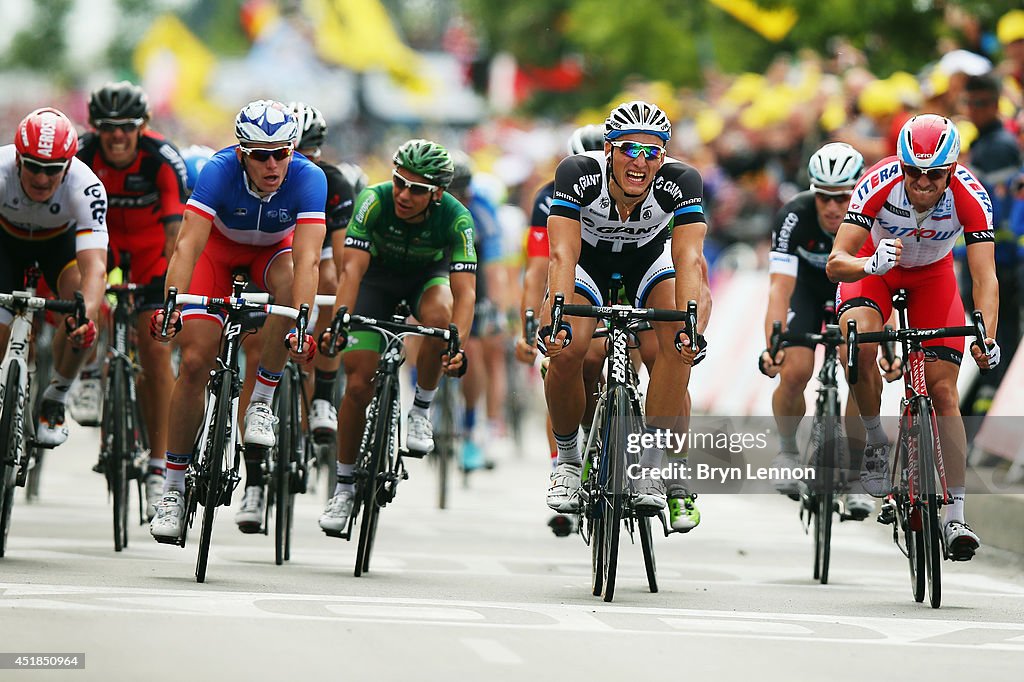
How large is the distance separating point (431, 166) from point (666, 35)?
25.5 m

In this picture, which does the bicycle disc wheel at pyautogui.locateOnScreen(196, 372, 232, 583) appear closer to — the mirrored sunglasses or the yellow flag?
the mirrored sunglasses

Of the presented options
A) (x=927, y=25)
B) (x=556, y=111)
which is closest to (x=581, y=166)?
(x=927, y=25)

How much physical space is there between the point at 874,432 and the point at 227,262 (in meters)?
3.81

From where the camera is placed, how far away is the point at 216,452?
376 inches

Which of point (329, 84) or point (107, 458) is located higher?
point (329, 84)

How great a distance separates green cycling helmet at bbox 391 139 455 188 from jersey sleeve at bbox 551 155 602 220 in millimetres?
1168

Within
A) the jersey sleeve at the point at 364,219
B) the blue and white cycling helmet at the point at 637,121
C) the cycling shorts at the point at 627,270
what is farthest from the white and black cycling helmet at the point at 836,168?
the jersey sleeve at the point at 364,219

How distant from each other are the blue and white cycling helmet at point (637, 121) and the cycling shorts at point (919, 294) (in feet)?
5.52

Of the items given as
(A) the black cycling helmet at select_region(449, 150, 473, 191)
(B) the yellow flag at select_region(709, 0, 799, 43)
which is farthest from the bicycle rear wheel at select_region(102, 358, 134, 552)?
(B) the yellow flag at select_region(709, 0, 799, 43)

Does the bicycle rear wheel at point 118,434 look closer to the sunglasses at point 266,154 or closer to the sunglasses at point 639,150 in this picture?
the sunglasses at point 266,154

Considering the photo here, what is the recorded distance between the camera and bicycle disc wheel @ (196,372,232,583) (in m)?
9.53

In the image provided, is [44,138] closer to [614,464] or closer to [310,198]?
[310,198]

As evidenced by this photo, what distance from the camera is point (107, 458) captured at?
37.5 feet

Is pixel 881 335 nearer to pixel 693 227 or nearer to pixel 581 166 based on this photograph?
pixel 693 227
